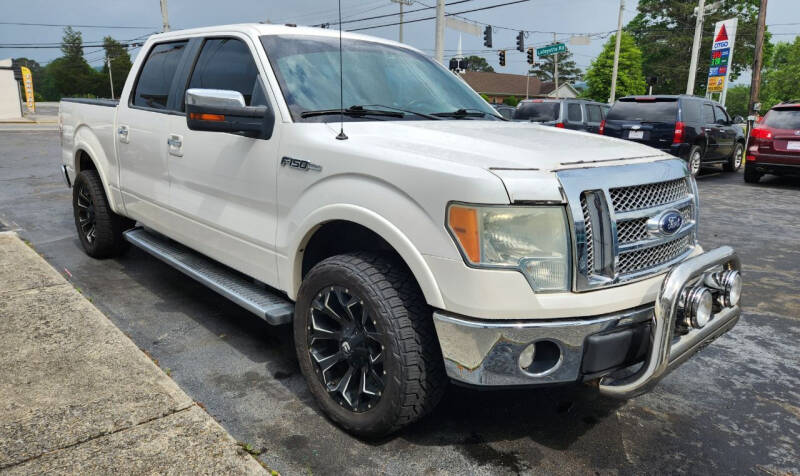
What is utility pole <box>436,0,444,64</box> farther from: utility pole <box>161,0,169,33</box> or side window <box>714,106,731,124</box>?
utility pole <box>161,0,169,33</box>

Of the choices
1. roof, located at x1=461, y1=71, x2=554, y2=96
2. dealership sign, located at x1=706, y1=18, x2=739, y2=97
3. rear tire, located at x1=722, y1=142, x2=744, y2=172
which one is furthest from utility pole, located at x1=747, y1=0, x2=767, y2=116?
roof, located at x1=461, y1=71, x2=554, y2=96

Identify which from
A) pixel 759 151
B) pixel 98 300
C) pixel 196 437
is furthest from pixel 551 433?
pixel 759 151

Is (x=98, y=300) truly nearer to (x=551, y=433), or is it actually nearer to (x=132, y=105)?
(x=132, y=105)

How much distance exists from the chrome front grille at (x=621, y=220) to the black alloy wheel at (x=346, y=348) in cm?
91

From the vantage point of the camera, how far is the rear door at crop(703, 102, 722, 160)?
1274 centimetres

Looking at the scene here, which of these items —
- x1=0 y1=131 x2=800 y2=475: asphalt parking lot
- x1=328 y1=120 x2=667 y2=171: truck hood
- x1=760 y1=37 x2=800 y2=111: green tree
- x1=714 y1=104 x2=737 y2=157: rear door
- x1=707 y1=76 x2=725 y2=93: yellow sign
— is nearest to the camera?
x1=328 y1=120 x2=667 y2=171: truck hood

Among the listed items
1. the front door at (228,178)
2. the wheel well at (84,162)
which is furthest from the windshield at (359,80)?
the wheel well at (84,162)

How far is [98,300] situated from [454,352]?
3.33 m

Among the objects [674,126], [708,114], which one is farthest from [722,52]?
[674,126]

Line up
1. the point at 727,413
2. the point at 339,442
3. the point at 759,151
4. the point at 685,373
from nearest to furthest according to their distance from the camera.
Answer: the point at 339,442 < the point at 727,413 < the point at 685,373 < the point at 759,151

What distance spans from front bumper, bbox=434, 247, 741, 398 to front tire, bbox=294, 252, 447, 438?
15cm

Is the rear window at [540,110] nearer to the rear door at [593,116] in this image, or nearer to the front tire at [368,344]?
the rear door at [593,116]

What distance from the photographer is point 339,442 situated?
2.69 meters

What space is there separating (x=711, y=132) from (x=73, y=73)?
10670cm
